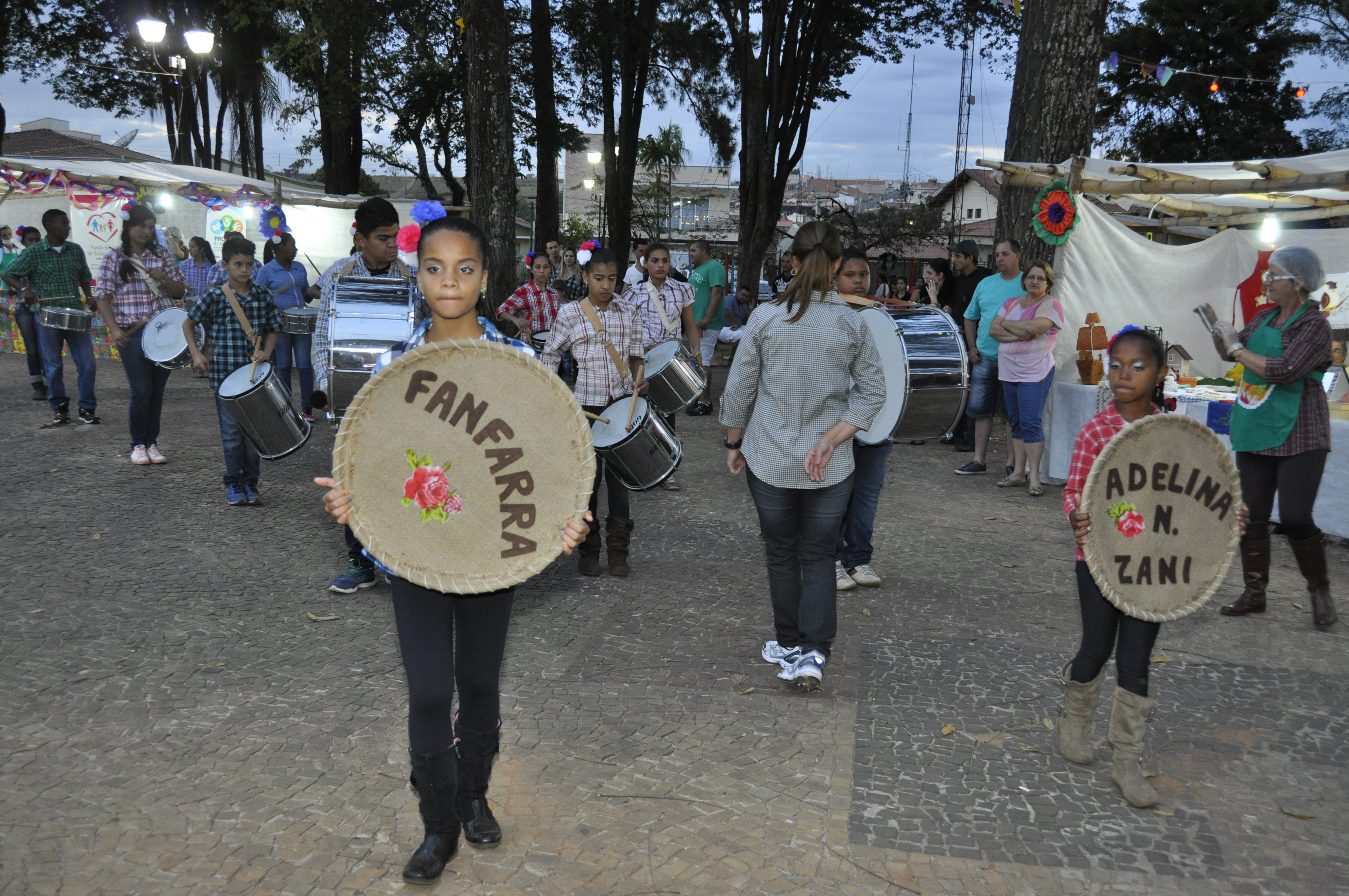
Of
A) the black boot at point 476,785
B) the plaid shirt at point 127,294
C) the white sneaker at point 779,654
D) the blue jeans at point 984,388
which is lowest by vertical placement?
the white sneaker at point 779,654

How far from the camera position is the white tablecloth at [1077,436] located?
724 centimetres

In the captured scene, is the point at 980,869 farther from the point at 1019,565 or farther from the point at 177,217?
the point at 177,217

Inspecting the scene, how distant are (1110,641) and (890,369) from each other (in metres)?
2.68

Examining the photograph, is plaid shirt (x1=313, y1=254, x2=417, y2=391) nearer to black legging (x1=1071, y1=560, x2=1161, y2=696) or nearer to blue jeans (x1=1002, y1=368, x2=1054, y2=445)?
black legging (x1=1071, y1=560, x2=1161, y2=696)

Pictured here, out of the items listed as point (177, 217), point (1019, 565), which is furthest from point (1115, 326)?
point (177, 217)

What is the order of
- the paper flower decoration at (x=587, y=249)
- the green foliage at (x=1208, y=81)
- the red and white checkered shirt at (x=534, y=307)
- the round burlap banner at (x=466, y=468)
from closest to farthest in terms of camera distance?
the round burlap banner at (x=466, y=468) → the paper flower decoration at (x=587, y=249) → the red and white checkered shirt at (x=534, y=307) → the green foliage at (x=1208, y=81)

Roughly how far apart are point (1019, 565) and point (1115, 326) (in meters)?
3.90

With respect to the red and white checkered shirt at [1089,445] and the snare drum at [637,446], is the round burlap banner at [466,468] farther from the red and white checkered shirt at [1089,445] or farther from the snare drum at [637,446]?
the snare drum at [637,446]

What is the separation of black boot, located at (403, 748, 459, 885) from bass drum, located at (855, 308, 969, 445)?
146 inches

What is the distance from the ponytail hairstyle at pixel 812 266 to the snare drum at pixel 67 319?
29.1 ft

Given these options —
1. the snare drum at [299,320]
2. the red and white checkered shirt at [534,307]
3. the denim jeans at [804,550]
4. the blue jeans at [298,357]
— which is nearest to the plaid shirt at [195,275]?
the blue jeans at [298,357]

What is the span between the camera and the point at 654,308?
30.3ft

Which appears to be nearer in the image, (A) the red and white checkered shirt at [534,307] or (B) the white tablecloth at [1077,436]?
(B) the white tablecloth at [1077,436]

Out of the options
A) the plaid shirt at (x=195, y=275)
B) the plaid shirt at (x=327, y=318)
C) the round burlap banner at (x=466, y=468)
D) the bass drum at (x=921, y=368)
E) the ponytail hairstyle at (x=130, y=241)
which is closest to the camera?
the round burlap banner at (x=466, y=468)
